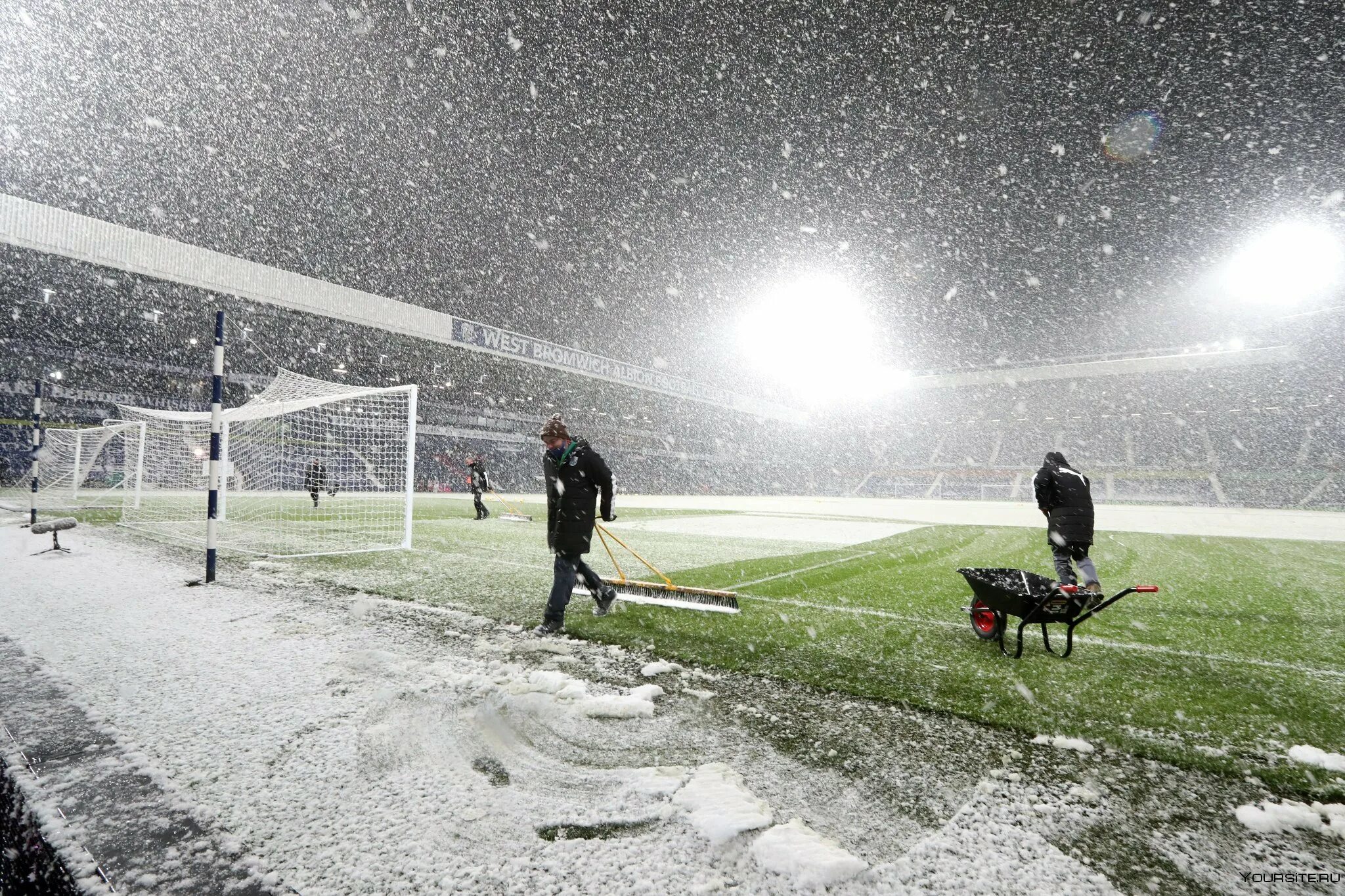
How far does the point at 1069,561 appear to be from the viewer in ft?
19.3

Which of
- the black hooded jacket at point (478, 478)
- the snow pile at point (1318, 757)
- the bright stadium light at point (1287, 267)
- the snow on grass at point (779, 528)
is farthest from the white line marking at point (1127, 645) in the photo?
the bright stadium light at point (1287, 267)

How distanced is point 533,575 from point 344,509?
50.5 feet

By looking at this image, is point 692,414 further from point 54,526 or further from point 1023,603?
point 1023,603

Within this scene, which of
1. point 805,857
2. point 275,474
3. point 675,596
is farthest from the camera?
point 275,474

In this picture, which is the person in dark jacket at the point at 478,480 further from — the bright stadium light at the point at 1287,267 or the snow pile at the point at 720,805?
the bright stadium light at the point at 1287,267

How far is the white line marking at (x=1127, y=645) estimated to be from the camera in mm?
4277

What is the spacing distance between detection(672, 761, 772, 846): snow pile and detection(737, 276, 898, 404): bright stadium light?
30.7 meters

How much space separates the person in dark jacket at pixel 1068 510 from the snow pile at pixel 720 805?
15.6 ft

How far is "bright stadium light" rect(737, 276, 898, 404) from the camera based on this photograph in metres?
35.5

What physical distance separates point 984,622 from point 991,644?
18 cm

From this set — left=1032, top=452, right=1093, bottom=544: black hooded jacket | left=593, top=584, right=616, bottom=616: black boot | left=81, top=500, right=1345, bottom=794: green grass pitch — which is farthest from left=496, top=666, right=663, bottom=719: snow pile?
left=1032, top=452, right=1093, bottom=544: black hooded jacket

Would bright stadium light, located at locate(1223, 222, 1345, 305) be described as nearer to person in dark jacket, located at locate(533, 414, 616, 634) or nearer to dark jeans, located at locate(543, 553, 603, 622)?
person in dark jacket, located at locate(533, 414, 616, 634)

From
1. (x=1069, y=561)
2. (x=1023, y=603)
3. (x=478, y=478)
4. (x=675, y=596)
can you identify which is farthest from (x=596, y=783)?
(x=478, y=478)

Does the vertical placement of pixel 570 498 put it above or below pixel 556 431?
below
